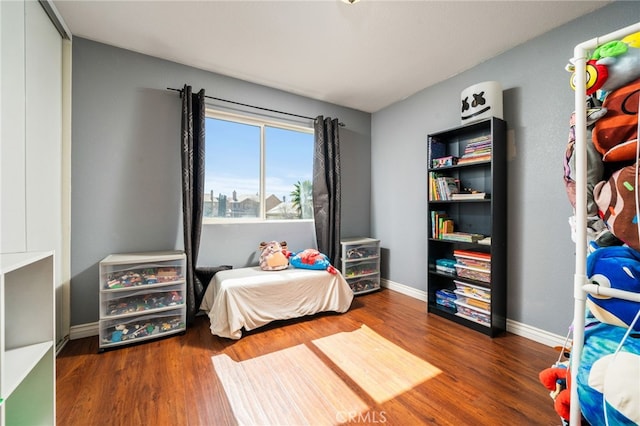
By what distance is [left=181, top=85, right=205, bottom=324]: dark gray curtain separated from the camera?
93.4 inches

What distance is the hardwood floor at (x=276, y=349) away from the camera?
1341 millimetres

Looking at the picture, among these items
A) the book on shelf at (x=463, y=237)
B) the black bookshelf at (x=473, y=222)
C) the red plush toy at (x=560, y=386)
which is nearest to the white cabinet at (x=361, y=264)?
the black bookshelf at (x=473, y=222)

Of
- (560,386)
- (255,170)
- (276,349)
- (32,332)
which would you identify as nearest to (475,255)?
(560,386)

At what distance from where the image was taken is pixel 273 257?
269cm

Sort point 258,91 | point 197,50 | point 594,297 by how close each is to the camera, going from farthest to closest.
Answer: point 258,91
point 197,50
point 594,297

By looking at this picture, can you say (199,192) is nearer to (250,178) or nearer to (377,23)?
(250,178)

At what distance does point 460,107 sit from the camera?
2668 millimetres

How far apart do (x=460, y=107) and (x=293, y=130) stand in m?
1.89

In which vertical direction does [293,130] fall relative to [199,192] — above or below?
above

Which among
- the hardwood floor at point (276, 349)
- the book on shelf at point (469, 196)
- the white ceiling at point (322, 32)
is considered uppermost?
the white ceiling at point (322, 32)

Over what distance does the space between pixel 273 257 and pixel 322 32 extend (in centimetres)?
207

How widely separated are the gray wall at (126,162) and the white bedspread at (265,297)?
0.47 m

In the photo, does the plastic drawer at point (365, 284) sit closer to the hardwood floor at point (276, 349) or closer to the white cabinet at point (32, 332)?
the hardwood floor at point (276, 349)

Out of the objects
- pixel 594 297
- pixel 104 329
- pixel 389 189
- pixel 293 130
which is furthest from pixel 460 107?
pixel 104 329
